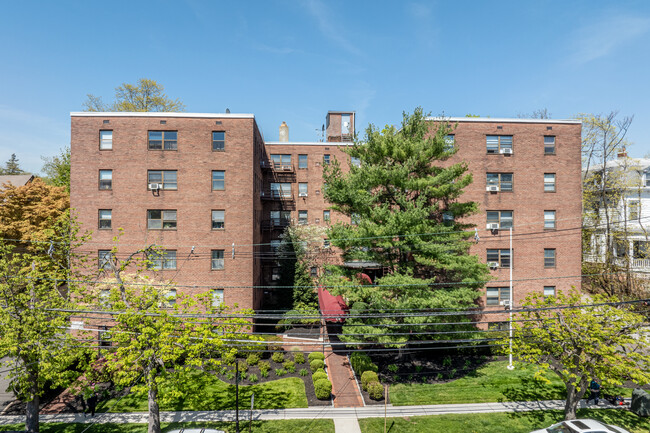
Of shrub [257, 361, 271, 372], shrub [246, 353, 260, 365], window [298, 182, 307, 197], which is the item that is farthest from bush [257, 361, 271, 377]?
window [298, 182, 307, 197]

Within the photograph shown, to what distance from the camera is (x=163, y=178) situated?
25797 millimetres

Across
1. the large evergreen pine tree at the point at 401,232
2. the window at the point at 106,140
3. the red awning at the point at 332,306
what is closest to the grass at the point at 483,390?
the large evergreen pine tree at the point at 401,232

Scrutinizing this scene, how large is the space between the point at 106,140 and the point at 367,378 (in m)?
24.1

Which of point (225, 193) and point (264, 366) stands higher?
point (225, 193)

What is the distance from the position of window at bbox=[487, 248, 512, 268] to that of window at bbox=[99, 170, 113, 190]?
28.9m

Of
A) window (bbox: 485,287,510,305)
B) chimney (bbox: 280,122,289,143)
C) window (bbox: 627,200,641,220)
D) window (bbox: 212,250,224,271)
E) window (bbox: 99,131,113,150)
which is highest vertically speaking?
chimney (bbox: 280,122,289,143)

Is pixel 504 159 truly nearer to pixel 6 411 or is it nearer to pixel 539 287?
pixel 539 287

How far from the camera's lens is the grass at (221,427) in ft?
54.0

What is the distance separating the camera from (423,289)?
19.7 meters

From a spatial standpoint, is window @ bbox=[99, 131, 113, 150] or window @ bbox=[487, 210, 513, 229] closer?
window @ bbox=[99, 131, 113, 150]

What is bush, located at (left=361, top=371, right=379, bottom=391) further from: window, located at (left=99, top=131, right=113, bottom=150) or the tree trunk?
window, located at (left=99, top=131, right=113, bottom=150)

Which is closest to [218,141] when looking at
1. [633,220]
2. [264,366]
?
[264,366]

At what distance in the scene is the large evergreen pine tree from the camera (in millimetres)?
19422

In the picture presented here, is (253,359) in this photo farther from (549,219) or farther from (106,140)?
(549,219)
